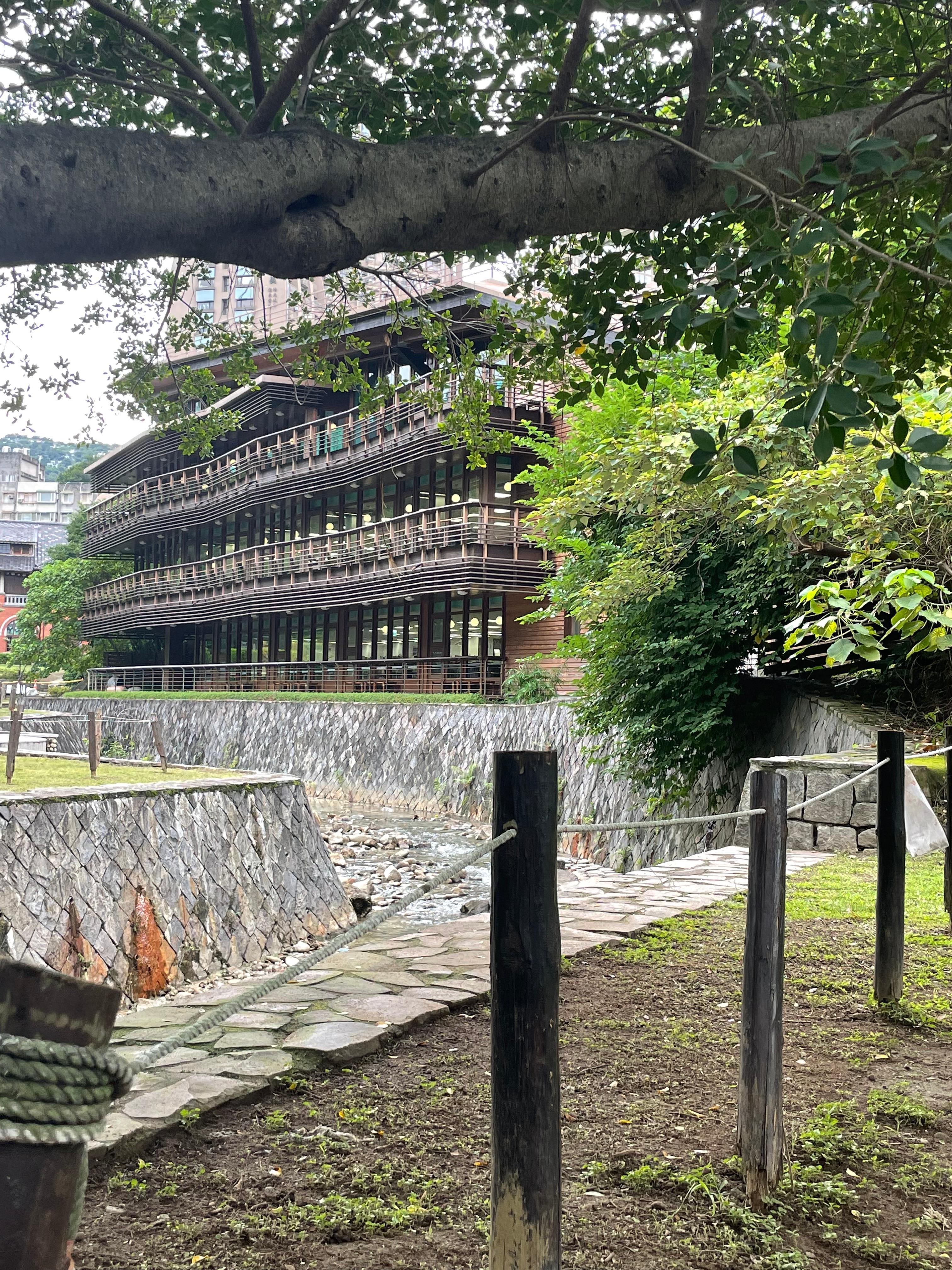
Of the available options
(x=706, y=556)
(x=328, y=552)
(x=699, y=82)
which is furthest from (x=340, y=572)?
(x=699, y=82)

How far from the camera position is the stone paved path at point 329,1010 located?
3377 millimetres

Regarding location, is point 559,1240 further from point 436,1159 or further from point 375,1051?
point 375,1051

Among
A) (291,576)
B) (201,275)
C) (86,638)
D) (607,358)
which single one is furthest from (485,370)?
(86,638)

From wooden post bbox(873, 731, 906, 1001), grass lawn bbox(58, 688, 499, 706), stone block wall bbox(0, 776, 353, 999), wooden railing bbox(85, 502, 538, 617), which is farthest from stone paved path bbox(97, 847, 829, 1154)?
wooden railing bbox(85, 502, 538, 617)

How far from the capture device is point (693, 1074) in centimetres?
365

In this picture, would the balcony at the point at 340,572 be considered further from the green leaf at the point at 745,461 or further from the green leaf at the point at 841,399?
the green leaf at the point at 841,399

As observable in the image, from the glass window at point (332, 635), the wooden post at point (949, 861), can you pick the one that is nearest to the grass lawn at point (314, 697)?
the glass window at point (332, 635)

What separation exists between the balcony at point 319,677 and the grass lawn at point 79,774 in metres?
9.73

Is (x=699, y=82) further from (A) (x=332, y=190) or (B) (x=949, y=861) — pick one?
(B) (x=949, y=861)

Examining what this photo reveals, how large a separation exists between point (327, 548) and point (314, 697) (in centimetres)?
499

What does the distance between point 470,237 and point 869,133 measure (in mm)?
1484

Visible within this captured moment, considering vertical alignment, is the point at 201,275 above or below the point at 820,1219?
above

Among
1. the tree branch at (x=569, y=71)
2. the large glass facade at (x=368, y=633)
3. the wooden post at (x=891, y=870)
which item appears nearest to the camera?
the tree branch at (x=569, y=71)

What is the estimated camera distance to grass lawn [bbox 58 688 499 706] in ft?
69.1
